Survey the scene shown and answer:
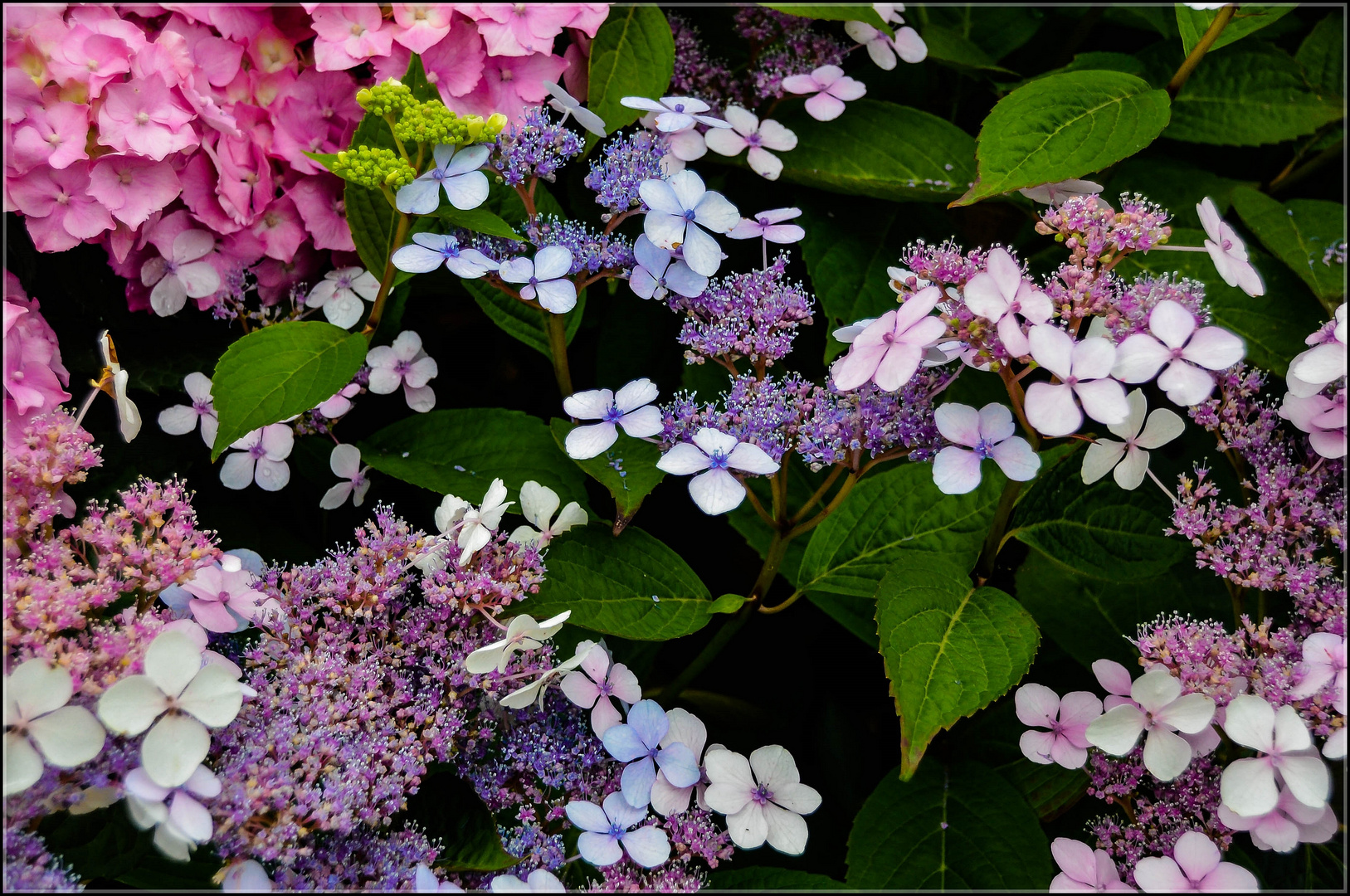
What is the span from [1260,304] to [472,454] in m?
0.76

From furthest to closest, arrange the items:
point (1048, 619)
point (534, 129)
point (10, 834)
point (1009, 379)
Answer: point (1048, 619) < point (534, 129) < point (1009, 379) < point (10, 834)

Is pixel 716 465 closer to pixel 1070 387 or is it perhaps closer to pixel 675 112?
pixel 1070 387

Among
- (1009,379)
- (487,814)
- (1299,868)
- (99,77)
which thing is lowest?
(1299,868)

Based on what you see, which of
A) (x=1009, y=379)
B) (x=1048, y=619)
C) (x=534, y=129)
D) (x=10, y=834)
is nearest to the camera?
(x=10, y=834)

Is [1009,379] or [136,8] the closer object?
[1009,379]

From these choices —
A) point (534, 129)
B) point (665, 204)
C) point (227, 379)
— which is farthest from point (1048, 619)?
point (227, 379)

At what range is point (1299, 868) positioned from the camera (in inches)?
33.3

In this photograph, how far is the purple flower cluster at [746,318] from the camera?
0.74m

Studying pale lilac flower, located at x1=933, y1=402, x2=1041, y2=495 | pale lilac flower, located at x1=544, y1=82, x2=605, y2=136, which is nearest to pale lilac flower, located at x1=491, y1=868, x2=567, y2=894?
pale lilac flower, located at x1=933, y1=402, x2=1041, y2=495

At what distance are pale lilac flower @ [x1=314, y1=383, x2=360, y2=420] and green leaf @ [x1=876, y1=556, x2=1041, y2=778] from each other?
47 centimetres

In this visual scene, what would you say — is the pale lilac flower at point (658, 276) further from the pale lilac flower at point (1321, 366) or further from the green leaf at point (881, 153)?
the pale lilac flower at point (1321, 366)

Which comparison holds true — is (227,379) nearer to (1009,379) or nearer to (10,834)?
(10,834)

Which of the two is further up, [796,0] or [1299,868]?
[796,0]

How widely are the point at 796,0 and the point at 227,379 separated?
0.64 metres
